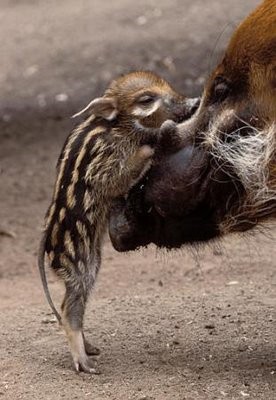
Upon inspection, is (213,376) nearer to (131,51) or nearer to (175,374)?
(175,374)

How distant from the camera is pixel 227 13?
10125 millimetres

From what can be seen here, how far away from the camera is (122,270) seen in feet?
20.1

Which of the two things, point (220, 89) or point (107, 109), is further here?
point (107, 109)

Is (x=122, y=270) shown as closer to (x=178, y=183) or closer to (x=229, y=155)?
(x=178, y=183)

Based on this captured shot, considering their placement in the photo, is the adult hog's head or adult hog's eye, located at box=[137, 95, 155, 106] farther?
adult hog's eye, located at box=[137, 95, 155, 106]

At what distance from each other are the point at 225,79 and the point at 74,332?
1.15m

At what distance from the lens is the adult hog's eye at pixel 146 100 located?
4590 mm

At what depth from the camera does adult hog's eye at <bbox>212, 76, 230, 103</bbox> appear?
3.89 meters

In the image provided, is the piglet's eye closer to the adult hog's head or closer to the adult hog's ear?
the adult hog's ear

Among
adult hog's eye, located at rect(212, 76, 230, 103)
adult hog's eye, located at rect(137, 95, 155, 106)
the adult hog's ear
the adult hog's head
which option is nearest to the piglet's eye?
adult hog's eye, located at rect(137, 95, 155, 106)

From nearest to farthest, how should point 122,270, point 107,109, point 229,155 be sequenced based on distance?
point 229,155 < point 107,109 < point 122,270

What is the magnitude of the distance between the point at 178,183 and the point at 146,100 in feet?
2.51

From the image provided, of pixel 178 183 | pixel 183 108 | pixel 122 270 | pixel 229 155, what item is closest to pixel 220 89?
pixel 229 155

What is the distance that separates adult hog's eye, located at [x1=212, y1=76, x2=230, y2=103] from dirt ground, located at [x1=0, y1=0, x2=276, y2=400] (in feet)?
1.68
